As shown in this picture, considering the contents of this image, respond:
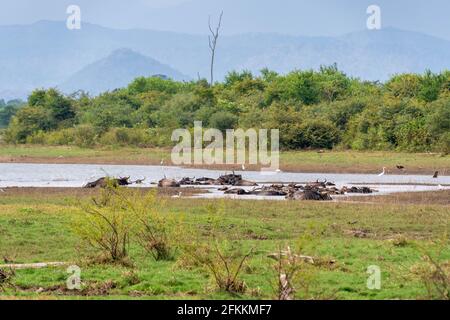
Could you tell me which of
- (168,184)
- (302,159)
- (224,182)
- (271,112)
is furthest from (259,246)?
(271,112)

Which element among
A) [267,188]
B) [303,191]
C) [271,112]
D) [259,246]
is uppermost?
[271,112]

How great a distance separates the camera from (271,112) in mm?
68438

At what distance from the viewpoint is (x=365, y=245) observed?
2042 cm

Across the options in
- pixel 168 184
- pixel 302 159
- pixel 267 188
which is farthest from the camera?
pixel 302 159

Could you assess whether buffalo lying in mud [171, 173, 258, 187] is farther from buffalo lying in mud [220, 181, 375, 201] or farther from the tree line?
the tree line

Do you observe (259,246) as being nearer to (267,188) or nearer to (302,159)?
(267,188)

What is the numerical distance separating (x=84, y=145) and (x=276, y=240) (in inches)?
2131

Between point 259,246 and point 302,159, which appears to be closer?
point 259,246

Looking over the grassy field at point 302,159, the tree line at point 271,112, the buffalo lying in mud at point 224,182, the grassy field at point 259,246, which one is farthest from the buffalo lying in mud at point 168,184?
the tree line at point 271,112

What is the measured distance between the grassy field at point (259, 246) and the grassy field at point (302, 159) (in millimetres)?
17996

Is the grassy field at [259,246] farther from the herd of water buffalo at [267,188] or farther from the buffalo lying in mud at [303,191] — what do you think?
the herd of water buffalo at [267,188]

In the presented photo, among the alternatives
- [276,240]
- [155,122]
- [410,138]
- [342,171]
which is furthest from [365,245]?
[155,122]

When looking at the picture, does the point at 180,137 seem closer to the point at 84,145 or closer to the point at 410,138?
the point at 84,145

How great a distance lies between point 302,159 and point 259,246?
36438 mm
